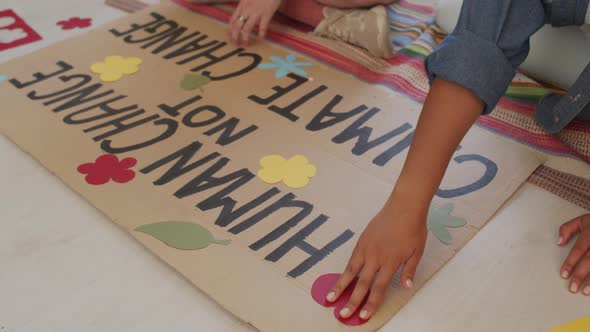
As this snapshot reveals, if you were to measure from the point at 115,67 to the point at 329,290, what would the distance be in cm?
65

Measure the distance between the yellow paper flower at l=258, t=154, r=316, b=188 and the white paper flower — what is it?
683mm

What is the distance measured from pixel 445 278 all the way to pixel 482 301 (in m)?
0.05

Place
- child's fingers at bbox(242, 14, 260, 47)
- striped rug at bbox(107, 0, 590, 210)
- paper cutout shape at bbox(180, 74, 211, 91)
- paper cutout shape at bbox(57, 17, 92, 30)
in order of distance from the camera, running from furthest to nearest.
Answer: paper cutout shape at bbox(57, 17, 92, 30) → child's fingers at bbox(242, 14, 260, 47) → paper cutout shape at bbox(180, 74, 211, 91) → striped rug at bbox(107, 0, 590, 210)

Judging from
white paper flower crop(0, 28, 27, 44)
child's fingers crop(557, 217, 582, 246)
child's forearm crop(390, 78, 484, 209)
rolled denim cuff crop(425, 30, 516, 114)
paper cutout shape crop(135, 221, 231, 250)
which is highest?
rolled denim cuff crop(425, 30, 516, 114)

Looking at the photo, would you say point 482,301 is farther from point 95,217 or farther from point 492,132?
point 95,217

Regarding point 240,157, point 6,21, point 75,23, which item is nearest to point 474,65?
point 240,157

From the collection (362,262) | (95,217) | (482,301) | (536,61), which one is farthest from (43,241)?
(536,61)

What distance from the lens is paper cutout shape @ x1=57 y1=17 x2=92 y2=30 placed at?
48.6 inches

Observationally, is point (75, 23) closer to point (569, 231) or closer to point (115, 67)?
point (115, 67)

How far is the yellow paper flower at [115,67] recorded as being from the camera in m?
1.05

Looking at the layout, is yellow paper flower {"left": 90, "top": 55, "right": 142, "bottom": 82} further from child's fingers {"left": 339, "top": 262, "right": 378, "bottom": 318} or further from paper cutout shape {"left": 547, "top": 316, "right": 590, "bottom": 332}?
paper cutout shape {"left": 547, "top": 316, "right": 590, "bottom": 332}

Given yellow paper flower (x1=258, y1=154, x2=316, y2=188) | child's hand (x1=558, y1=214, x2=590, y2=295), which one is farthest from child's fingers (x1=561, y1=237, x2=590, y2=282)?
yellow paper flower (x1=258, y1=154, x2=316, y2=188)

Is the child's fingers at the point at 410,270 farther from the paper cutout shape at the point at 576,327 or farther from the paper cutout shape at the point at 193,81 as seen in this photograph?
the paper cutout shape at the point at 193,81

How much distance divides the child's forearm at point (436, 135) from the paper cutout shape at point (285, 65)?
1.45 ft
